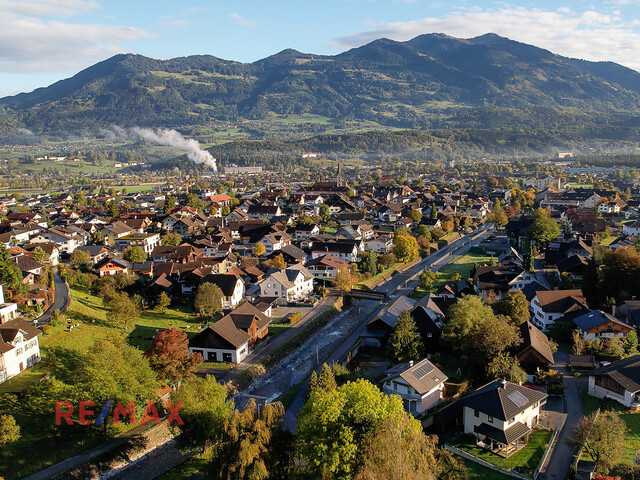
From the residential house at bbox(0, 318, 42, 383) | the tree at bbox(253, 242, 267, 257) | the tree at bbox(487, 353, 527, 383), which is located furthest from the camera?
the tree at bbox(253, 242, 267, 257)

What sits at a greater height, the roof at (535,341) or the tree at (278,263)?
the roof at (535,341)

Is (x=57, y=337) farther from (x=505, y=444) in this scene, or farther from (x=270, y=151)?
(x=270, y=151)

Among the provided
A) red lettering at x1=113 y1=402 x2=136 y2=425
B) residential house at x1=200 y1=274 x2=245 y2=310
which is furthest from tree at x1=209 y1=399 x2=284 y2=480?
residential house at x1=200 y1=274 x2=245 y2=310

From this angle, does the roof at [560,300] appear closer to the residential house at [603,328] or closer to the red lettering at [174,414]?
the residential house at [603,328]

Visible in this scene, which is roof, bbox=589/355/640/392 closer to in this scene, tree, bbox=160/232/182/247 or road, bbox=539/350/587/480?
road, bbox=539/350/587/480

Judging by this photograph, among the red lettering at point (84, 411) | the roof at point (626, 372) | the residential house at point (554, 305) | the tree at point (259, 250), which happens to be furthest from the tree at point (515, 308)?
the tree at point (259, 250)

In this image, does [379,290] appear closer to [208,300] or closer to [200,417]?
[208,300]
